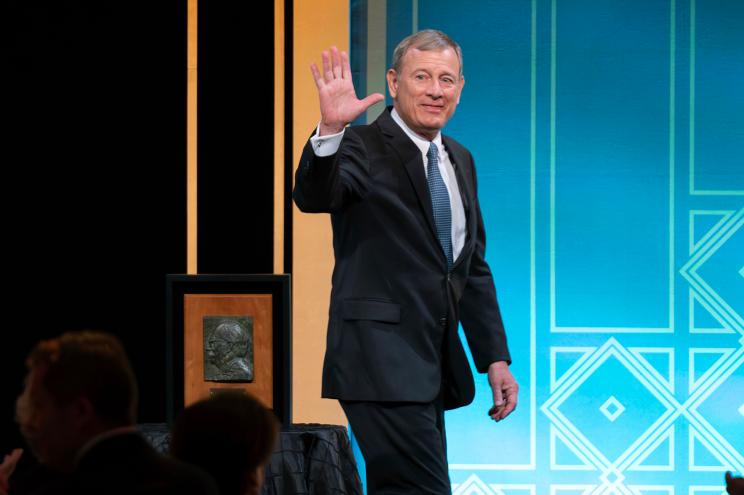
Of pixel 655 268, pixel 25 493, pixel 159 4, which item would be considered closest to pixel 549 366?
pixel 655 268

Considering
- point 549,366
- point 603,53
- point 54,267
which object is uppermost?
point 603,53

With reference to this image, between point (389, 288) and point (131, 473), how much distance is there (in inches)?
45.3

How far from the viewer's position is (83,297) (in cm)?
386

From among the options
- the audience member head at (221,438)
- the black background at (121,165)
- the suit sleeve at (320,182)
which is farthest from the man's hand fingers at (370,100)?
the black background at (121,165)

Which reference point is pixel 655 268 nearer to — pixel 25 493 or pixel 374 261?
pixel 374 261

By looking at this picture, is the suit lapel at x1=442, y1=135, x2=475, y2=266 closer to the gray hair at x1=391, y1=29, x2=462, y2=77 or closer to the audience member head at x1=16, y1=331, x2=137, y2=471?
the gray hair at x1=391, y1=29, x2=462, y2=77

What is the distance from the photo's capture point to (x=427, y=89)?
2705 millimetres

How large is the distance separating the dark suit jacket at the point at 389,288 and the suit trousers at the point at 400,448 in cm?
3

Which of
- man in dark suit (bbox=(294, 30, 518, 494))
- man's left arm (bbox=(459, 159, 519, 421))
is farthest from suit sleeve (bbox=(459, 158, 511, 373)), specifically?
man in dark suit (bbox=(294, 30, 518, 494))

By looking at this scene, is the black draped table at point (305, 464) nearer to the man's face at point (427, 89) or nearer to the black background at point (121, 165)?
the black background at point (121, 165)

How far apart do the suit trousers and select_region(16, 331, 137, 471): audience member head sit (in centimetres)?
102

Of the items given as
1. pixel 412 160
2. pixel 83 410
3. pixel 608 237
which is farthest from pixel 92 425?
pixel 608 237

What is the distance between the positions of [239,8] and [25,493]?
2.46 metres

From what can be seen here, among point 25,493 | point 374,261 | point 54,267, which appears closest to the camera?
point 25,493
